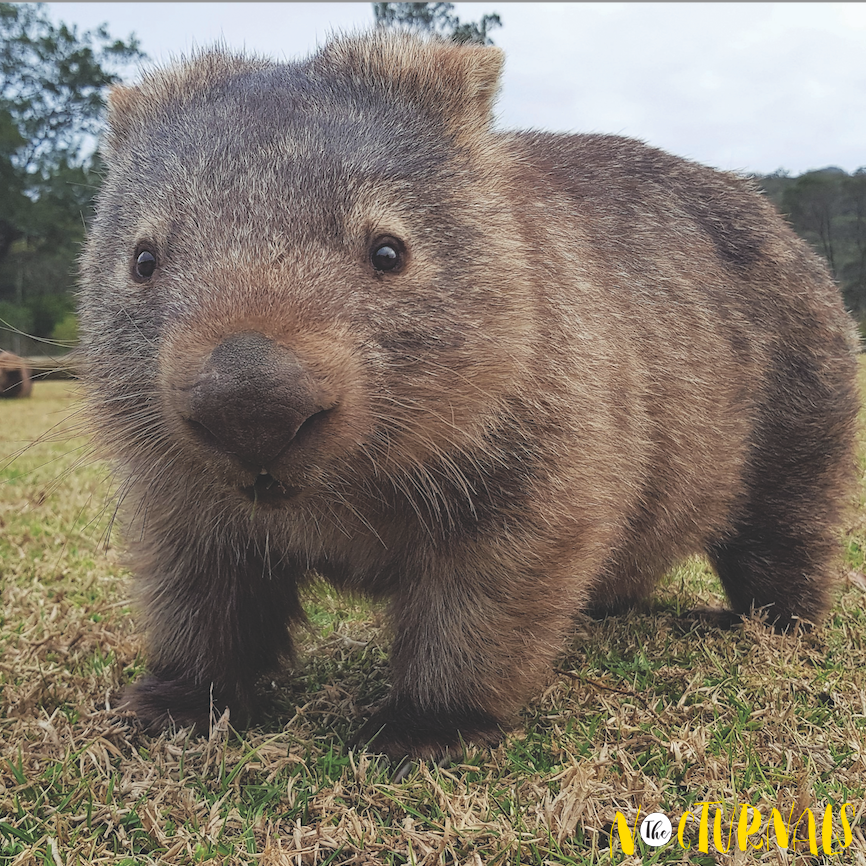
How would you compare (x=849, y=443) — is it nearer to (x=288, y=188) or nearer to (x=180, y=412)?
(x=288, y=188)

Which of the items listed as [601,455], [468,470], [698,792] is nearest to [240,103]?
[468,470]

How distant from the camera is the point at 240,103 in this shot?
2332mm

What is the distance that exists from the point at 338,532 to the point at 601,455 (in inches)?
31.5

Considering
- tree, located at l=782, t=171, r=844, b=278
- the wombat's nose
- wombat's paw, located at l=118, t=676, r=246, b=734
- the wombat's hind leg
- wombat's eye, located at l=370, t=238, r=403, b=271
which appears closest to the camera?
the wombat's nose

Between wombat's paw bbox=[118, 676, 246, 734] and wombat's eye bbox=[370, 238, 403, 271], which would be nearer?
wombat's eye bbox=[370, 238, 403, 271]

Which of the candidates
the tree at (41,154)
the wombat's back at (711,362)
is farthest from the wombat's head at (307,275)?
the tree at (41,154)

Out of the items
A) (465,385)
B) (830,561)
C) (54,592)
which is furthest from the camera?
(54,592)

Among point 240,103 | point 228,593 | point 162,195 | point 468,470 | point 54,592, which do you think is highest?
point 240,103

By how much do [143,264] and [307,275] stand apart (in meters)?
0.53

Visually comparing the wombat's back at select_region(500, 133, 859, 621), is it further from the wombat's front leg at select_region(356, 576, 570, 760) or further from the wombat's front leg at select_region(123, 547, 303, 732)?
the wombat's front leg at select_region(123, 547, 303, 732)

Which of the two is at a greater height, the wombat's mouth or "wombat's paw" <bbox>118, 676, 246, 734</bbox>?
the wombat's mouth

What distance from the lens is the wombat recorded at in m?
1.95

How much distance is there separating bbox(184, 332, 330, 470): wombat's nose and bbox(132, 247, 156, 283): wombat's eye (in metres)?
0.59

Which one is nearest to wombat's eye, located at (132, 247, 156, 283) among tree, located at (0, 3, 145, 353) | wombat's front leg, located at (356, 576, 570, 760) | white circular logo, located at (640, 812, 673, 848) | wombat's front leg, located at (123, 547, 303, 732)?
wombat's front leg, located at (123, 547, 303, 732)
